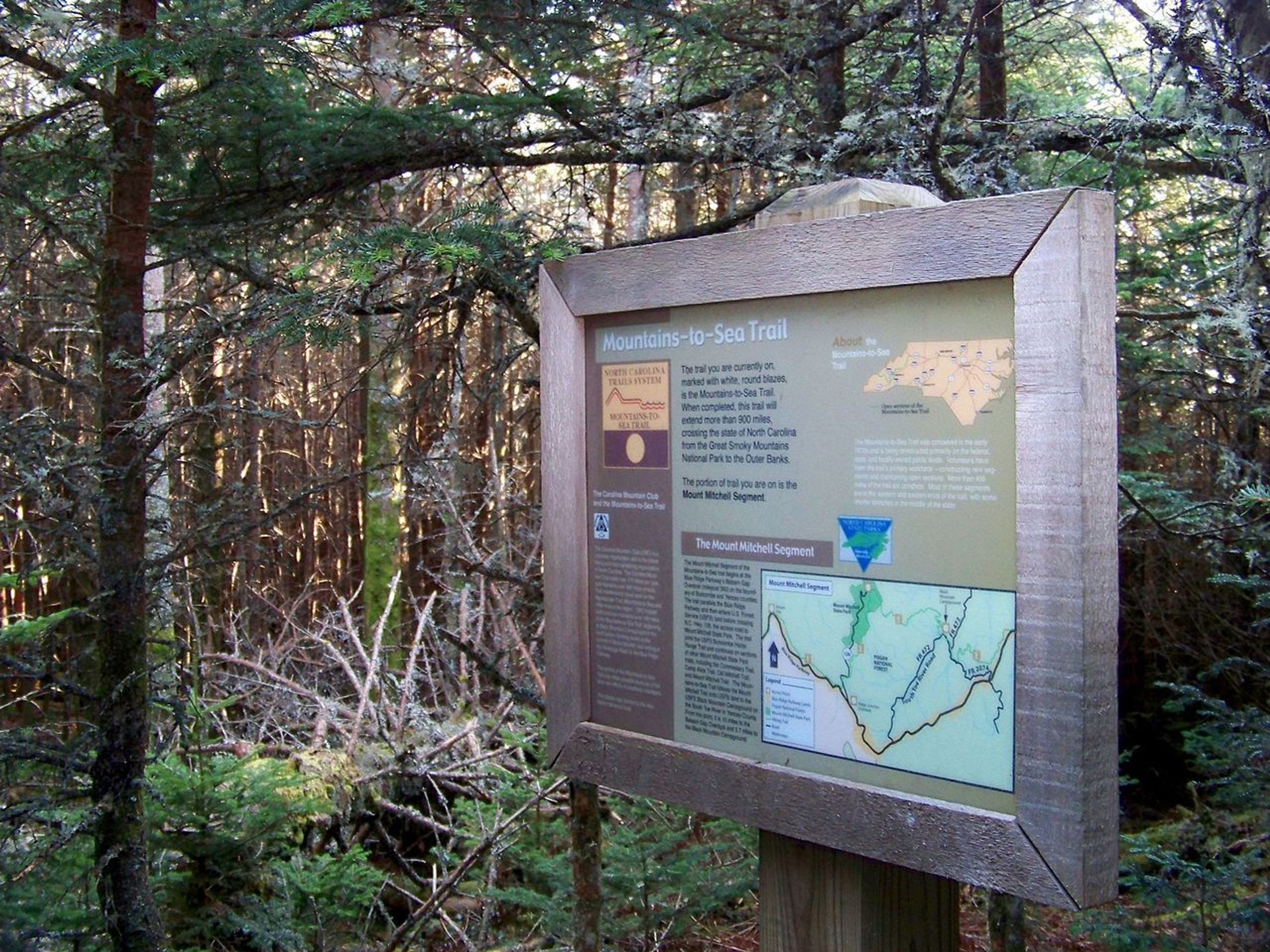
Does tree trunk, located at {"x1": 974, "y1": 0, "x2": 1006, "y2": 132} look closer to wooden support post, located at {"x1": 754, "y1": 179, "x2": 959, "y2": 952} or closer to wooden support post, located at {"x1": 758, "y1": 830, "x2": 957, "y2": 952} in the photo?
wooden support post, located at {"x1": 754, "y1": 179, "x2": 959, "y2": 952}

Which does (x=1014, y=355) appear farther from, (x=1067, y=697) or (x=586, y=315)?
(x=586, y=315)

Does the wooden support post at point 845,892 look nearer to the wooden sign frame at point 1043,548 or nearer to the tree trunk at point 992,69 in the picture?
the wooden sign frame at point 1043,548

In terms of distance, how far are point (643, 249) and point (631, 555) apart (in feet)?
2.05

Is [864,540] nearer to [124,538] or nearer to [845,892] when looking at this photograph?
[845,892]

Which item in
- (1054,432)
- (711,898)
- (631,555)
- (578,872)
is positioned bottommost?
(711,898)

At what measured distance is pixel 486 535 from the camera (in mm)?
8734

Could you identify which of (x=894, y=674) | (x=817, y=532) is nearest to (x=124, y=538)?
(x=817, y=532)

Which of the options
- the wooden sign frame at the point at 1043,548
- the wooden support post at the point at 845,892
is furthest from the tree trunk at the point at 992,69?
the wooden sign frame at the point at 1043,548

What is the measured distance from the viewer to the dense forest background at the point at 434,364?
10.5ft

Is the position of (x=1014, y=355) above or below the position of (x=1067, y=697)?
above

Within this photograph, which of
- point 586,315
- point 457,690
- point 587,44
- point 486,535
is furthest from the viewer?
point 486,535

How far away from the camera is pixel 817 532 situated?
1942mm

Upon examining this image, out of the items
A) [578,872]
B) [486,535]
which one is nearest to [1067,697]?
[578,872]

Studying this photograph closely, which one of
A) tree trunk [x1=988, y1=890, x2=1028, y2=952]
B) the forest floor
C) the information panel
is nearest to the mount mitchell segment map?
the information panel
